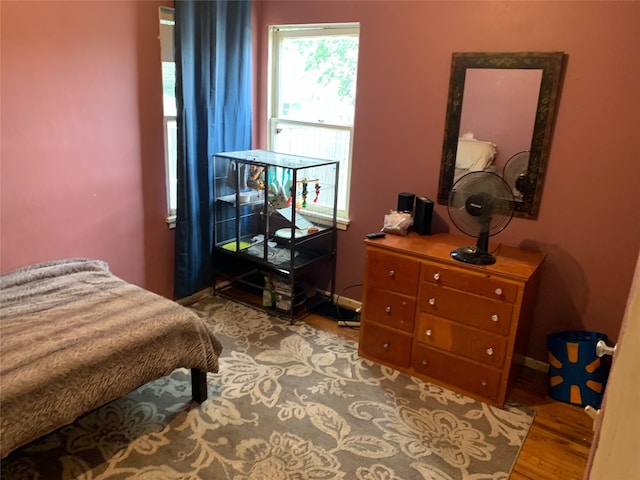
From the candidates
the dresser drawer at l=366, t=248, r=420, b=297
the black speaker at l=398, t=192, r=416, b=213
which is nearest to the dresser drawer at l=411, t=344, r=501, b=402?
the dresser drawer at l=366, t=248, r=420, b=297

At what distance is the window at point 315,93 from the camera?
3.36 metres

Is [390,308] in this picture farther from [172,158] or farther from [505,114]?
[172,158]

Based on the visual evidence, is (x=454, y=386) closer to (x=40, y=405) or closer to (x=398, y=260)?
(x=398, y=260)

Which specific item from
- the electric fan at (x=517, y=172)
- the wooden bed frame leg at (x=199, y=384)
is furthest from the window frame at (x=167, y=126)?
the electric fan at (x=517, y=172)

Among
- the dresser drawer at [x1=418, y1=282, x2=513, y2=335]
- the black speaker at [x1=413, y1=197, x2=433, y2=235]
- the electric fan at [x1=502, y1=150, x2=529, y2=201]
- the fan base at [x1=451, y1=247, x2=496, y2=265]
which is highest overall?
the electric fan at [x1=502, y1=150, x2=529, y2=201]

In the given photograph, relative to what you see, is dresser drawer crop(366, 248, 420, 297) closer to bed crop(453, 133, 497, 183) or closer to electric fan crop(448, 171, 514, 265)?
electric fan crop(448, 171, 514, 265)

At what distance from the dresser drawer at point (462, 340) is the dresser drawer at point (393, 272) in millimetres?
192

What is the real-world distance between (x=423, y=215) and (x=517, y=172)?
0.58 m

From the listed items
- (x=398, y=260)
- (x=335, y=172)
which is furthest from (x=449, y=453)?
(x=335, y=172)

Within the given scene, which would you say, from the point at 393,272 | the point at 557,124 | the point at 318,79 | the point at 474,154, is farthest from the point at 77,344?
the point at 557,124

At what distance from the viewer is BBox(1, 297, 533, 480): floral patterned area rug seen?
2045mm

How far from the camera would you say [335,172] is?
344 centimetres

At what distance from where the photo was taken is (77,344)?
6.32ft

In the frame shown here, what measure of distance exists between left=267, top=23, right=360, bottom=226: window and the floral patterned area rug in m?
1.30
